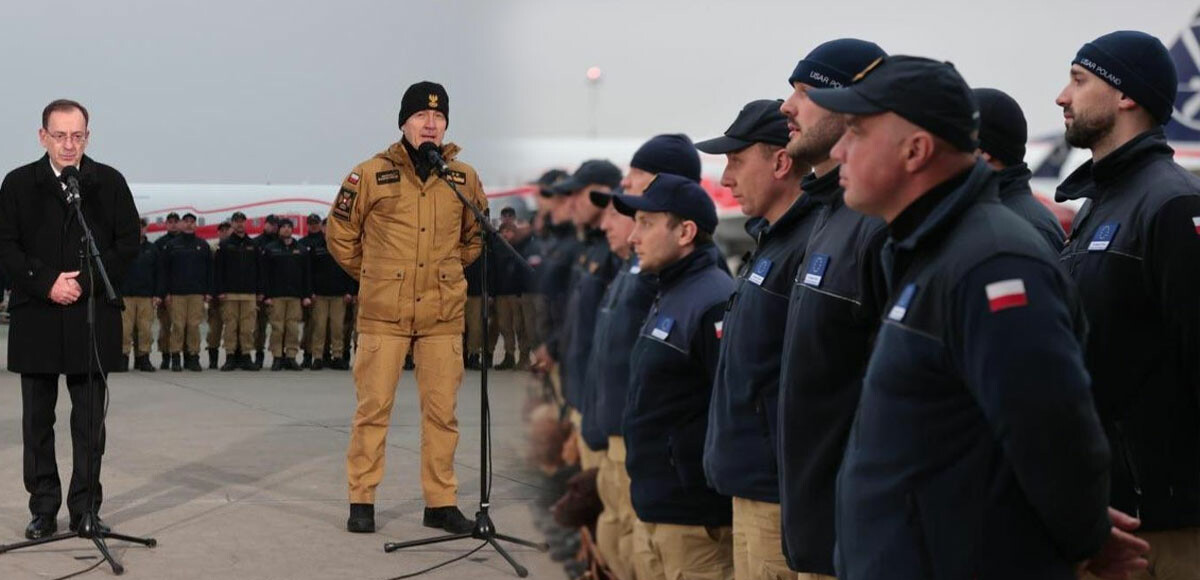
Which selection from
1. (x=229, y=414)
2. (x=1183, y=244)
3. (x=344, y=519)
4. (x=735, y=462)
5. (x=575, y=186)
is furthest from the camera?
(x=229, y=414)

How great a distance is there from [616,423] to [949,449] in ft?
3.97

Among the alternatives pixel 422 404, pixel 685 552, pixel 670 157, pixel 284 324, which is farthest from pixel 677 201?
pixel 284 324

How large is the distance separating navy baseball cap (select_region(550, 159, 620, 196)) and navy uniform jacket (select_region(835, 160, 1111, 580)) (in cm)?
39

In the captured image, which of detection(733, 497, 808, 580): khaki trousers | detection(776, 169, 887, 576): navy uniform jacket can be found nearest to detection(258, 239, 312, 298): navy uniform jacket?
detection(733, 497, 808, 580): khaki trousers

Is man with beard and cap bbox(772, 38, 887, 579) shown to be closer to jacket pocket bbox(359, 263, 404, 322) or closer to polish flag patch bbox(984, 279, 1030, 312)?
polish flag patch bbox(984, 279, 1030, 312)

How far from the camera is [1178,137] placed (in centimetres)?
1255

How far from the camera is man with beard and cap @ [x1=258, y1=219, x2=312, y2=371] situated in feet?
46.0

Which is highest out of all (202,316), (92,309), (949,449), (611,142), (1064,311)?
(611,142)

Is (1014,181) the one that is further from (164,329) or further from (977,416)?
(164,329)

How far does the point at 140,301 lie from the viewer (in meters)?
14.0

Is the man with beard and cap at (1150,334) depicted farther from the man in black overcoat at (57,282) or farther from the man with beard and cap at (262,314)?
the man with beard and cap at (262,314)

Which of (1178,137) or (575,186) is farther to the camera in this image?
(1178,137)

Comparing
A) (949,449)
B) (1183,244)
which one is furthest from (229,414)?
(949,449)

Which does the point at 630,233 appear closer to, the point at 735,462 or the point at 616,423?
the point at 616,423
